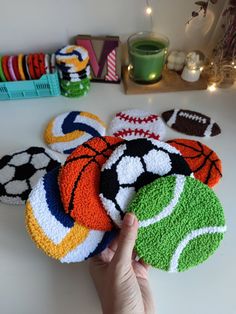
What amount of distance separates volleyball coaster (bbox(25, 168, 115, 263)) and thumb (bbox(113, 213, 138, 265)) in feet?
0.21

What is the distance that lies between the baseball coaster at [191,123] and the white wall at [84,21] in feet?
0.75

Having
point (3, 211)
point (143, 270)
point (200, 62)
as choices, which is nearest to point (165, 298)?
point (143, 270)

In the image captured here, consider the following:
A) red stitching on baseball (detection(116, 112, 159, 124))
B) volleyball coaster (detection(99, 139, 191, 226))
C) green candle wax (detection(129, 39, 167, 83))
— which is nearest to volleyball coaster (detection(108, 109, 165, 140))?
red stitching on baseball (detection(116, 112, 159, 124))

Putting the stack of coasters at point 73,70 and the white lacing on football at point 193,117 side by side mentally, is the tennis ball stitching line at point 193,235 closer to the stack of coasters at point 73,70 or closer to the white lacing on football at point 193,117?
the white lacing on football at point 193,117

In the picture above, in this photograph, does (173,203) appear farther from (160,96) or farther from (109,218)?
(160,96)

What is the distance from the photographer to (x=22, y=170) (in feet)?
1.95

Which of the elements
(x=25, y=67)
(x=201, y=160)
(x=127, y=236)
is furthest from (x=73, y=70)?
(x=127, y=236)

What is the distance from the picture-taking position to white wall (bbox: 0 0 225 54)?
0.70m

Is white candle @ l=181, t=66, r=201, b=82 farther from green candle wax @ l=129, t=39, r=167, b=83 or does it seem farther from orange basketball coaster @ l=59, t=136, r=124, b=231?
orange basketball coaster @ l=59, t=136, r=124, b=231

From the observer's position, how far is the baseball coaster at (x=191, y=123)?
2.19ft

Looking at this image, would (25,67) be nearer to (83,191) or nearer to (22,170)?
(22,170)

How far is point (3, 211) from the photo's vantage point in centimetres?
55

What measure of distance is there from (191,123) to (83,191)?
1.24ft

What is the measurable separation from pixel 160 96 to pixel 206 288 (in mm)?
481
